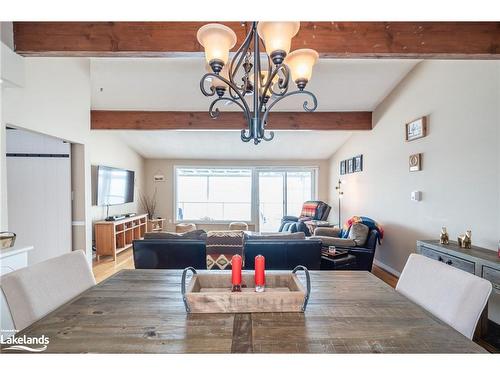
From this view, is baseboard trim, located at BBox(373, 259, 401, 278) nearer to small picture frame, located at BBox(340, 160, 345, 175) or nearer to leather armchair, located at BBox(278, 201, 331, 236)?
leather armchair, located at BBox(278, 201, 331, 236)

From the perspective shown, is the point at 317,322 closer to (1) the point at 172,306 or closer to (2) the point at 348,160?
(1) the point at 172,306

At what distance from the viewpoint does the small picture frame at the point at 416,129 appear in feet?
10.7

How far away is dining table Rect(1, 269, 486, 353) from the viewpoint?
90cm

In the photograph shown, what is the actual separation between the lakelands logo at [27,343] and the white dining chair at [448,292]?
1.60 metres

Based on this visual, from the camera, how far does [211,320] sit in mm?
1078

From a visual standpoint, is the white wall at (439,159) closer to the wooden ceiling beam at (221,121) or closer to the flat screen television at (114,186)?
the wooden ceiling beam at (221,121)

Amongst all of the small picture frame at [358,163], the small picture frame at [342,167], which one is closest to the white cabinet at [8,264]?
the small picture frame at [358,163]


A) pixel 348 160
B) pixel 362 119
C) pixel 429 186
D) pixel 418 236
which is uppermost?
pixel 362 119

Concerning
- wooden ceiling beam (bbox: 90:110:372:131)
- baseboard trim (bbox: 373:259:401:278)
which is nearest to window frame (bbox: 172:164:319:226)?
wooden ceiling beam (bbox: 90:110:372:131)

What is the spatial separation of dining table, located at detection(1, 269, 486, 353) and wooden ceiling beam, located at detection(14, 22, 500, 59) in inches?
75.9
